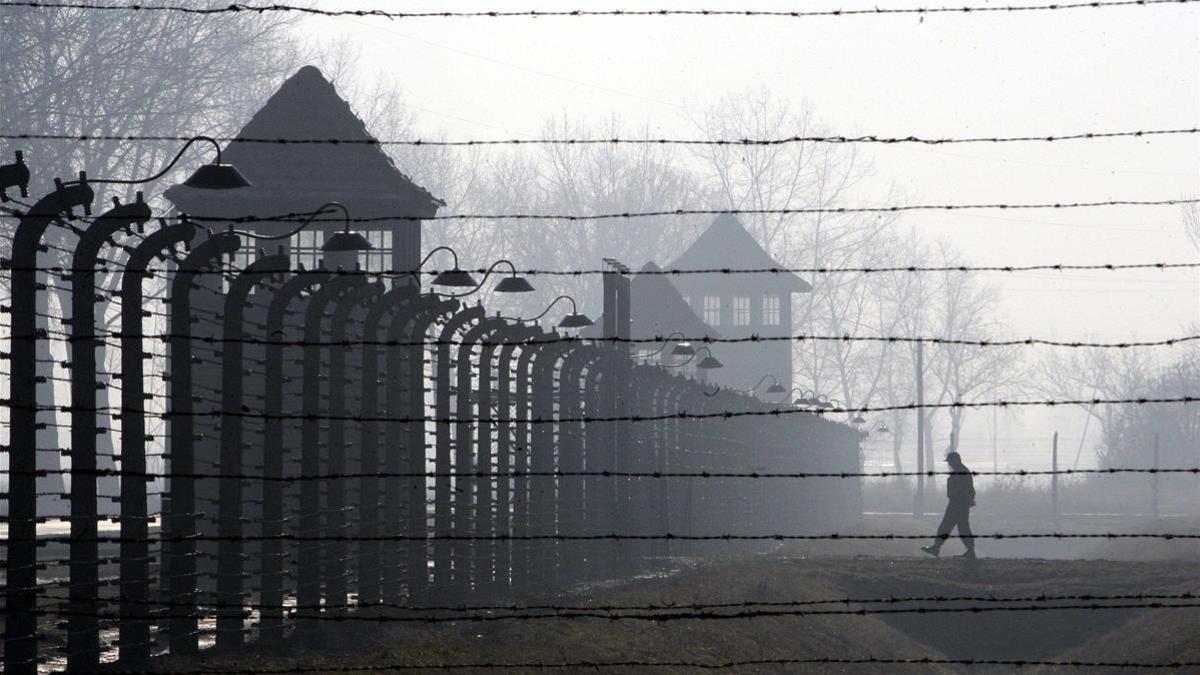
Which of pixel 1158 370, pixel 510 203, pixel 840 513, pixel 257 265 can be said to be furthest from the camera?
pixel 1158 370

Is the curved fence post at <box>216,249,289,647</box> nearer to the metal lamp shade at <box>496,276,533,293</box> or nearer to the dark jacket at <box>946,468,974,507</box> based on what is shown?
the metal lamp shade at <box>496,276,533,293</box>

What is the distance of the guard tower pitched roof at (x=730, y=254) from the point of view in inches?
2687

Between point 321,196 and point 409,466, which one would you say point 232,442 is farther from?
point 321,196

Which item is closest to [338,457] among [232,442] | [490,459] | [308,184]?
[232,442]

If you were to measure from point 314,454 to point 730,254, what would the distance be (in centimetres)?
5704

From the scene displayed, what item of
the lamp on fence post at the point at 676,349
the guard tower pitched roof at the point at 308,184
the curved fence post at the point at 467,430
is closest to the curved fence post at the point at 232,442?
the lamp on fence post at the point at 676,349

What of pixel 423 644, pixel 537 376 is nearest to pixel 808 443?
pixel 537 376

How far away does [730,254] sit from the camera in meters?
68.9

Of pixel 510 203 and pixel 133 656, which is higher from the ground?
pixel 510 203

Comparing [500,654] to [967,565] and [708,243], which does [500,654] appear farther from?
[708,243]

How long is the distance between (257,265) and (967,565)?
13113 mm

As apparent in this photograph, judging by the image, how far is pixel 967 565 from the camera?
2230cm

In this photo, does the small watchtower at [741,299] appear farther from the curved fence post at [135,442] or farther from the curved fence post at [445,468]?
the curved fence post at [135,442]

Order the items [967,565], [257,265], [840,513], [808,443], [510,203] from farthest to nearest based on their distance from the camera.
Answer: [510,203]
[840,513]
[808,443]
[967,565]
[257,265]
